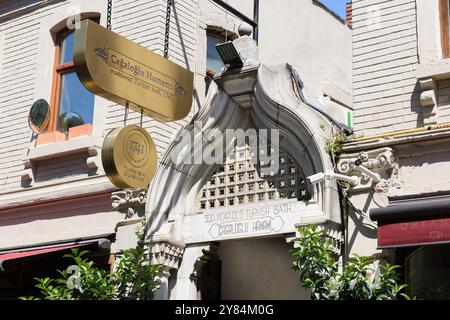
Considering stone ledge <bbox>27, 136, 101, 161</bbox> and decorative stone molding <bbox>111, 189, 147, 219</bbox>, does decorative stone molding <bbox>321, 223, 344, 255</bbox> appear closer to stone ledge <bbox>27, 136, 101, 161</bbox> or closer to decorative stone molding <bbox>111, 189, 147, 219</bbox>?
decorative stone molding <bbox>111, 189, 147, 219</bbox>

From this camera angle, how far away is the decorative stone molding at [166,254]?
12.1 meters

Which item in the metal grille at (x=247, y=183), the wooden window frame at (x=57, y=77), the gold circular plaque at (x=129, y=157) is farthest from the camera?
the wooden window frame at (x=57, y=77)

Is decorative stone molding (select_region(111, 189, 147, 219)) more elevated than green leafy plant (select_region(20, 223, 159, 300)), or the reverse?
decorative stone molding (select_region(111, 189, 147, 219))

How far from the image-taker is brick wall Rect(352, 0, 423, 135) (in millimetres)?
11242

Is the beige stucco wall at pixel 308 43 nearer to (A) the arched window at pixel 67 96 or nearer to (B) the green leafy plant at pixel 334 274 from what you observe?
(A) the arched window at pixel 67 96

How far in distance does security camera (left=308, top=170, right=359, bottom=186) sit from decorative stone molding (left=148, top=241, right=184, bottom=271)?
238 cm

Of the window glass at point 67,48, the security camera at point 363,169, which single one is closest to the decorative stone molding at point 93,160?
the window glass at point 67,48

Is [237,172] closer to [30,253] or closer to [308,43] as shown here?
[30,253]

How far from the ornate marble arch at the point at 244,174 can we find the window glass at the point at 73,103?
277cm

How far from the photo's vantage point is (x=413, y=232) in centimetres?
1019

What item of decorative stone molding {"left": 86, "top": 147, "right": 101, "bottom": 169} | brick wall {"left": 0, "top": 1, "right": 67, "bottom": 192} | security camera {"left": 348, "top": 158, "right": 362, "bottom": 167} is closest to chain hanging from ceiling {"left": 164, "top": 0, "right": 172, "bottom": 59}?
decorative stone molding {"left": 86, "top": 147, "right": 101, "bottom": 169}

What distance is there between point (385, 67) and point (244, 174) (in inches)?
99.8
